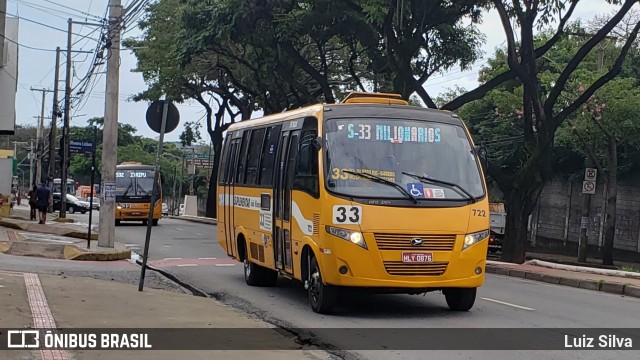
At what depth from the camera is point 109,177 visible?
A: 2031 centimetres

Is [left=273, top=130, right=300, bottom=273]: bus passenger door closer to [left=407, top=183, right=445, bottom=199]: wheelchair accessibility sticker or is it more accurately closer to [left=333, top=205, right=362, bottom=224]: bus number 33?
[left=333, top=205, right=362, bottom=224]: bus number 33

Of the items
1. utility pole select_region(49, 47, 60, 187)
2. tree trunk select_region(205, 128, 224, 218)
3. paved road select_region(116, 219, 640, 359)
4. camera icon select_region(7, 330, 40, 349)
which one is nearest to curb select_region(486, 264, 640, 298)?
paved road select_region(116, 219, 640, 359)

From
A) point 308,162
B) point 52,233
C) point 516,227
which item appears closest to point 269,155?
point 308,162

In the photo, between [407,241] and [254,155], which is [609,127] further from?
[407,241]

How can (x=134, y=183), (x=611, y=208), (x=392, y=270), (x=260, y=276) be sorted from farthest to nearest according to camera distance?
(x=134, y=183) → (x=611, y=208) → (x=260, y=276) → (x=392, y=270)

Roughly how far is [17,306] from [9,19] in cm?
2099

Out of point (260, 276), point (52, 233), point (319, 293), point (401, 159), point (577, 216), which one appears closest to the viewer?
point (401, 159)

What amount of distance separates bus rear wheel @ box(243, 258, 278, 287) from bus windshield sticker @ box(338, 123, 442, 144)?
428 centimetres

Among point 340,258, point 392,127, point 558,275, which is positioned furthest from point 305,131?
point 558,275

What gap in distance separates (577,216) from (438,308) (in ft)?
89.7

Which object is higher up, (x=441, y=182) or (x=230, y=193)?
(x=441, y=182)

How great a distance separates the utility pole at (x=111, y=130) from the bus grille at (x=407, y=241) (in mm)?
11518

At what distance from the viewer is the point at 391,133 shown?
11234 millimetres

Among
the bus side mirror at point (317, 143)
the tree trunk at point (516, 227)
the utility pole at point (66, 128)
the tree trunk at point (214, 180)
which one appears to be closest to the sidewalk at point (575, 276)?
the tree trunk at point (516, 227)
